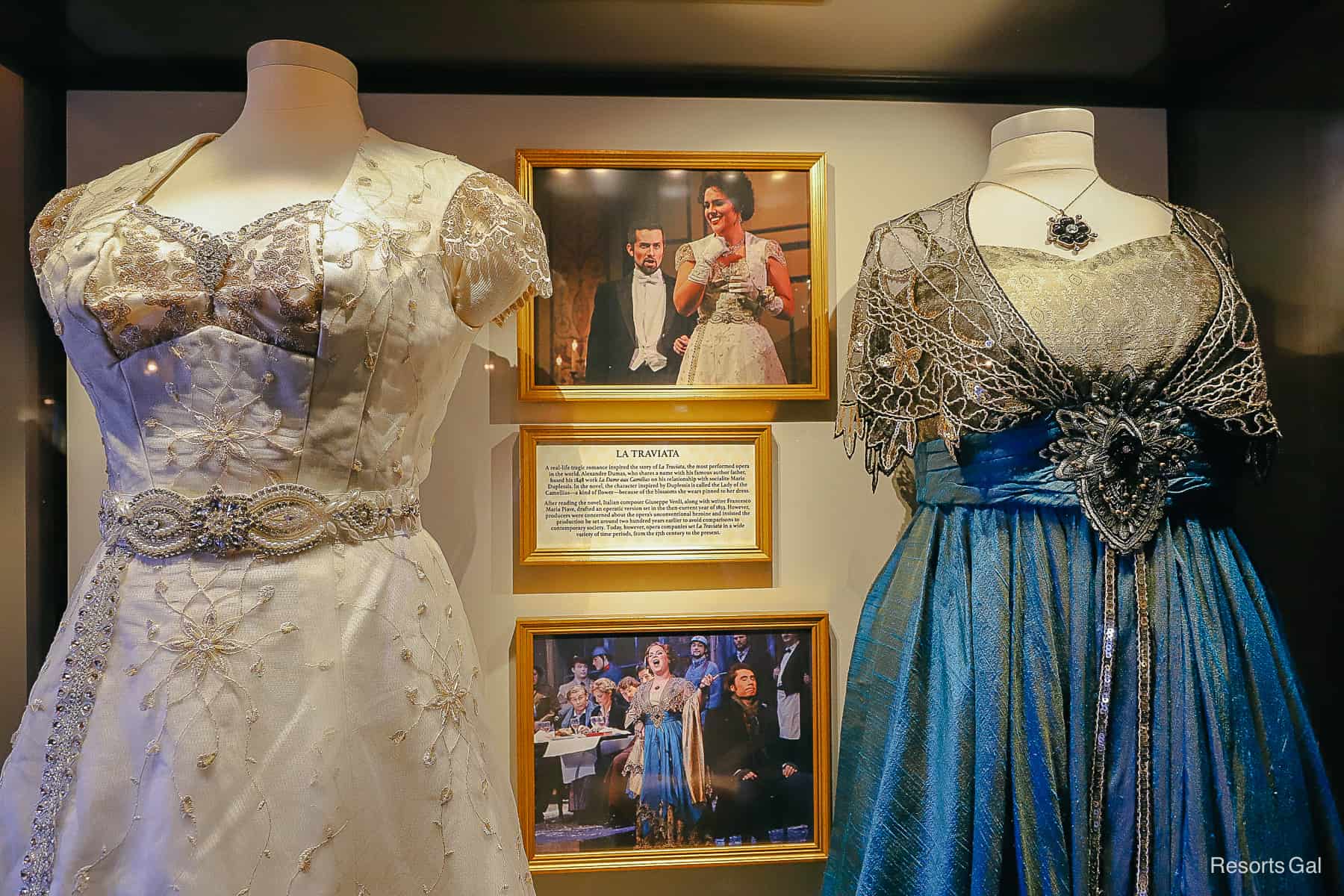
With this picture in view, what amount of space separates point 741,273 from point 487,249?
1.81 feet

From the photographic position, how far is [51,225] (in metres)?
1.13

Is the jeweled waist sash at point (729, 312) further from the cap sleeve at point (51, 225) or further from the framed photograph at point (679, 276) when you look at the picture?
the cap sleeve at point (51, 225)

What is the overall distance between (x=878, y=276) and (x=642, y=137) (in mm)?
530

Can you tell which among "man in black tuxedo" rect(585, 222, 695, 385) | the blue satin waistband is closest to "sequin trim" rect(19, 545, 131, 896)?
"man in black tuxedo" rect(585, 222, 695, 385)

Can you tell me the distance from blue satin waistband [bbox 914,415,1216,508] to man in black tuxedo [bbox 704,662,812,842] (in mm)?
560

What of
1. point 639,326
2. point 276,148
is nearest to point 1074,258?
point 639,326

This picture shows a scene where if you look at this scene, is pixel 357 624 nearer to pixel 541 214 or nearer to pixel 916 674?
pixel 916 674

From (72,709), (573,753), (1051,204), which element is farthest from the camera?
(573,753)

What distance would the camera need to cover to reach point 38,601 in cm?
137

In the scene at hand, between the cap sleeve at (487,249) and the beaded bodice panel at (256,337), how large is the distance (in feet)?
0.13

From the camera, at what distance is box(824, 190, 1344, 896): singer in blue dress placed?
1019 millimetres

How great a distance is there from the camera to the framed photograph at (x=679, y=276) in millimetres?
1467

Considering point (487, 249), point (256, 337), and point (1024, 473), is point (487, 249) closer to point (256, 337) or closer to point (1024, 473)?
point (256, 337)

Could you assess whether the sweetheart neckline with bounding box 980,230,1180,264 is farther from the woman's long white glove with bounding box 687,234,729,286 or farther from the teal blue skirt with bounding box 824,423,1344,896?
the woman's long white glove with bounding box 687,234,729,286
